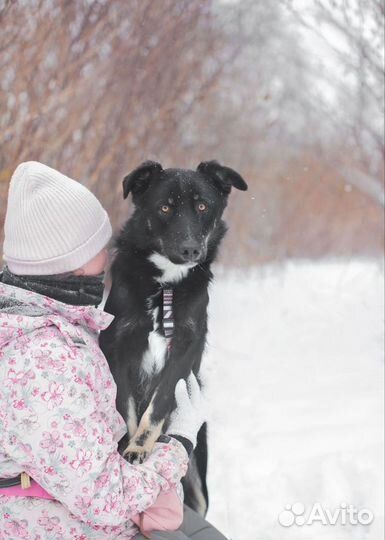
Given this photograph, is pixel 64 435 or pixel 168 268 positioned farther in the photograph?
pixel 168 268

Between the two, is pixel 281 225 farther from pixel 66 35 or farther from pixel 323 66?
pixel 66 35

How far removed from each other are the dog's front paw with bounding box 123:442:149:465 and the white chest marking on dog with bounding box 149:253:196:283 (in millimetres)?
642

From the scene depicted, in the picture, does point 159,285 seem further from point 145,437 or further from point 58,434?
point 58,434

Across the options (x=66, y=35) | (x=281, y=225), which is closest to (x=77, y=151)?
(x=66, y=35)

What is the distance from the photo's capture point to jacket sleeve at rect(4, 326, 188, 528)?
1298 mm

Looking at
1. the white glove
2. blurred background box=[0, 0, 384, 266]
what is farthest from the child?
blurred background box=[0, 0, 384, 266]

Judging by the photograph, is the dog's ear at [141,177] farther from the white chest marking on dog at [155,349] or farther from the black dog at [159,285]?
the white chest marking on dog at [155,349]

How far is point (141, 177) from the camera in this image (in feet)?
8.17

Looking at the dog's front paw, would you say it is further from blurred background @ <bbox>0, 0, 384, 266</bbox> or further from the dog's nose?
blurred background @ <bbox>0, 0, 384, 266</bbox>

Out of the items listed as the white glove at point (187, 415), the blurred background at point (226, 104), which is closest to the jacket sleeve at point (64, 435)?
the white glove at point (187, 415)

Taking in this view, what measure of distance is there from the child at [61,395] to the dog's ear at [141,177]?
29.4 inches

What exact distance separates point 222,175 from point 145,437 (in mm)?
1071

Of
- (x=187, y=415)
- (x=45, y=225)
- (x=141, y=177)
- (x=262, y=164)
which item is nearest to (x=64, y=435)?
(x=45, y=225)

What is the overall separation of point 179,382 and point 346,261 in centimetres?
676
